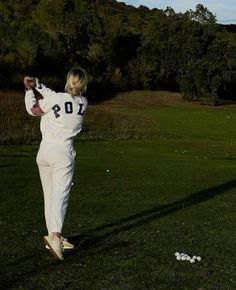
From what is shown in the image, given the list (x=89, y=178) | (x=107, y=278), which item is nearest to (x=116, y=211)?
(x=107, y=278)

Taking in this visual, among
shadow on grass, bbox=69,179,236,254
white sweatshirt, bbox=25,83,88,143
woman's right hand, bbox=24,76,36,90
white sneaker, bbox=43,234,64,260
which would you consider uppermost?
woman's right hand, bbox=24,76,36,90

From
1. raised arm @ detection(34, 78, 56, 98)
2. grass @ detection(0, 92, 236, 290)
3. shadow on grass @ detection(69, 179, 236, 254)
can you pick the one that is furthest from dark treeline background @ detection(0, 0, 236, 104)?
raised arm @ detection(34, 78, 56, 98)

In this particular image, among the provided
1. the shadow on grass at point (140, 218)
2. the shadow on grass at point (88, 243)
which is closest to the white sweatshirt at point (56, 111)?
the shadow on grass at point (88, 243)

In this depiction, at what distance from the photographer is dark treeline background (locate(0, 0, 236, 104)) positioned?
93125mm

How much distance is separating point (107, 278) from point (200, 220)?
4.70m

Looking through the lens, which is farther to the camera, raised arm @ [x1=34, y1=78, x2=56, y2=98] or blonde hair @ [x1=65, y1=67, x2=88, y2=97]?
raised arm @ [x1=34, y1=78, x2=56, y2=98]

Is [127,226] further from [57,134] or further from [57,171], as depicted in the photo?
[57,134]

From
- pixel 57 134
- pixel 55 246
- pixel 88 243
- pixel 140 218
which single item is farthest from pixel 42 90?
pixel 140 218

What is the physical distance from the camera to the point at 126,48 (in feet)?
357

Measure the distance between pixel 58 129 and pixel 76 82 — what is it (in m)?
0.74

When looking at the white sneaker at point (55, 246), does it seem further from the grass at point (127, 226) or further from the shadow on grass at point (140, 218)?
the shadow on grass at point (140, 218)

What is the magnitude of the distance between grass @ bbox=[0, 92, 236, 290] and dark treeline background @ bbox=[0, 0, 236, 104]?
6867 centimetres

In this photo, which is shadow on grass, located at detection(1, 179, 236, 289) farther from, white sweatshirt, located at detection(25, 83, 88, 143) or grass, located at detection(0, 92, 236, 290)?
white sweatshirt, located at detection(25, 83, 88, 143)

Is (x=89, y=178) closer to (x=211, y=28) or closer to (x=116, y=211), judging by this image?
(x=116, y=211)
